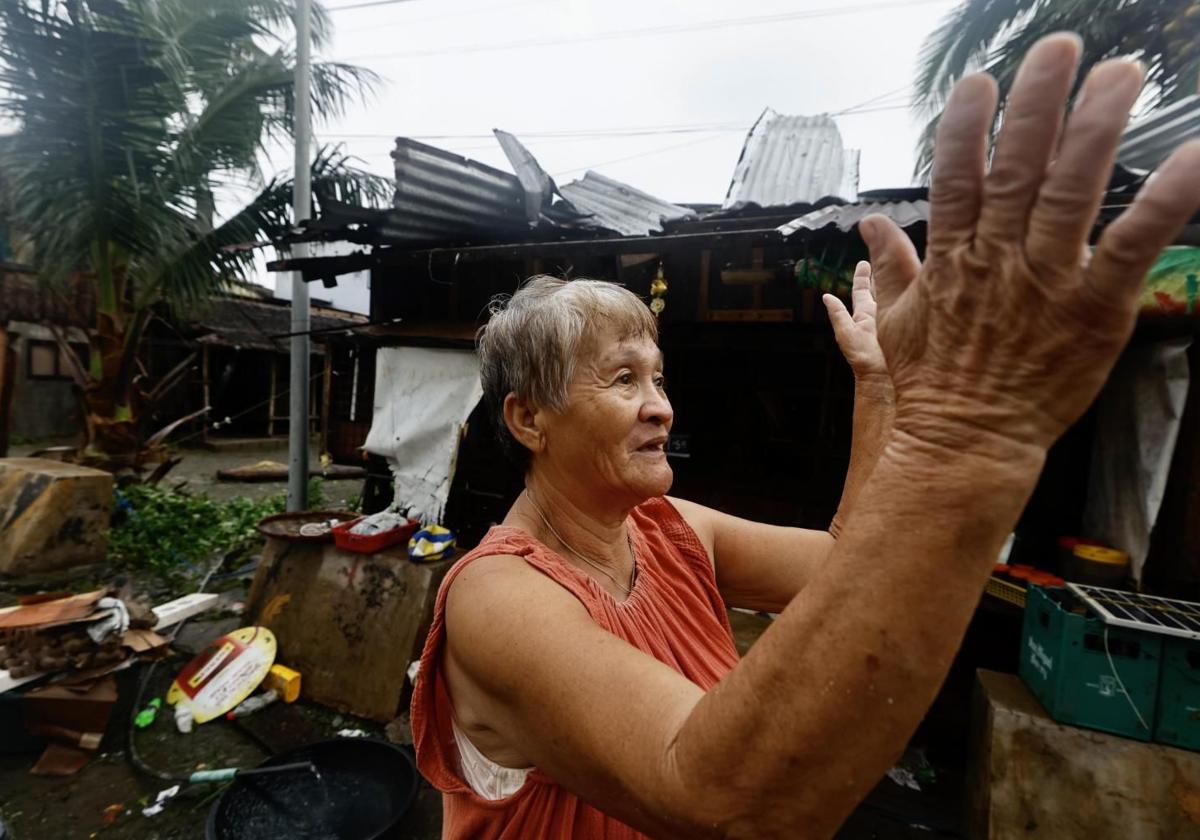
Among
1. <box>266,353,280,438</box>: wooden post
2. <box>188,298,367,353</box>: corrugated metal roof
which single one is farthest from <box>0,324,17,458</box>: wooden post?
<box>266,353,280,438</box>: wooden post

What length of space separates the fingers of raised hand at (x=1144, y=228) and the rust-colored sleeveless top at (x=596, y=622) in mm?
1042

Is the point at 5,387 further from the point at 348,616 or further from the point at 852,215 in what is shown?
the point at 852,215

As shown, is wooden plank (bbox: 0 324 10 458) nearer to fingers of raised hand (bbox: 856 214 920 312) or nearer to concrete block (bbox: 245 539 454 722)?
concrete block (bbox: 245 539 454 722)

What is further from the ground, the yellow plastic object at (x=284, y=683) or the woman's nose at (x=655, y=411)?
the woman's nose at (x=655, y=411)

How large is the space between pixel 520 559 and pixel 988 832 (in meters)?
3.96

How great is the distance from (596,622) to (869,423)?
91 cm

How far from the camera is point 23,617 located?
14.8ft

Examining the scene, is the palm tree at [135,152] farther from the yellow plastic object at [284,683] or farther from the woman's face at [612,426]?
the woman's face at [612,426]

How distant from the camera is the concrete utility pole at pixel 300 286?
24.0ft

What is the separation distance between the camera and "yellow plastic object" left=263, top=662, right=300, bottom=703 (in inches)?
201

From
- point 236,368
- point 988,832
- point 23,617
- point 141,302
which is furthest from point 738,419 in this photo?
point 236,368

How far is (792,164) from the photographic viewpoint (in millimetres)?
6820

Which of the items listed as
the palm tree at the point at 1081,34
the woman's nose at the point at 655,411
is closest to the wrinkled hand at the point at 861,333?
the woman's nose at the point at 655,411

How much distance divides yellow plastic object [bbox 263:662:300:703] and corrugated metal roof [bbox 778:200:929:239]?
18.8ft
